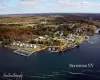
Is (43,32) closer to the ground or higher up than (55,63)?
higher up

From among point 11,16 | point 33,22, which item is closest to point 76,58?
point 33,22

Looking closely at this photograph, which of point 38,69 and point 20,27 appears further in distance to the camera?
point 20,27

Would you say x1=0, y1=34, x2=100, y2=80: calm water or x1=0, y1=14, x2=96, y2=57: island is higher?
x1=0, y1=14, x2=96, y2=57: island

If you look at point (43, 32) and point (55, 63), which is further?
point (43, 32)

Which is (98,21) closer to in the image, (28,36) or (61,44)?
(61,44)

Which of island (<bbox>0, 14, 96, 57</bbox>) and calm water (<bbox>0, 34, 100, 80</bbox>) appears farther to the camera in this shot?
island (<bbox>0, 14, 96, 57</bbox>)
